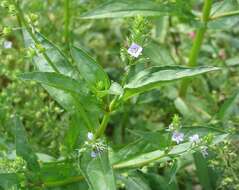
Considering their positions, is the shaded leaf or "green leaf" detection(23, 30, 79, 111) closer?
"green leaf" detection(23, 30, 79, 111)

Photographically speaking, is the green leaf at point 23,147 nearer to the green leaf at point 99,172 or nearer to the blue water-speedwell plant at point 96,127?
the blue water-speedwell plant at point 96,127

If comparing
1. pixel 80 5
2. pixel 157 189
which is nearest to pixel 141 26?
pixel 157 189

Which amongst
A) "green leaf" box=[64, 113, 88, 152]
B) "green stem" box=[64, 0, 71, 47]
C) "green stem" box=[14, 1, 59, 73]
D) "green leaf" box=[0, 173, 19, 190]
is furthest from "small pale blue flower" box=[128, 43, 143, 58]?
"green stem" box=[64, 0, 71, 47]

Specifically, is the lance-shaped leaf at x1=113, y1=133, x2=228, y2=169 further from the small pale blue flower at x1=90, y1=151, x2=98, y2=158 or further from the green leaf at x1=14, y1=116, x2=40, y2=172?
the green leaf at x1=14, y1=116, x2=40, y2=172

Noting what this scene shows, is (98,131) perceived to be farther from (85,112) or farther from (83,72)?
(83,72)

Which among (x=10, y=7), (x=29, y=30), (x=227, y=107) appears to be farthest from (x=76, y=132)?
(x=227, y=107)
